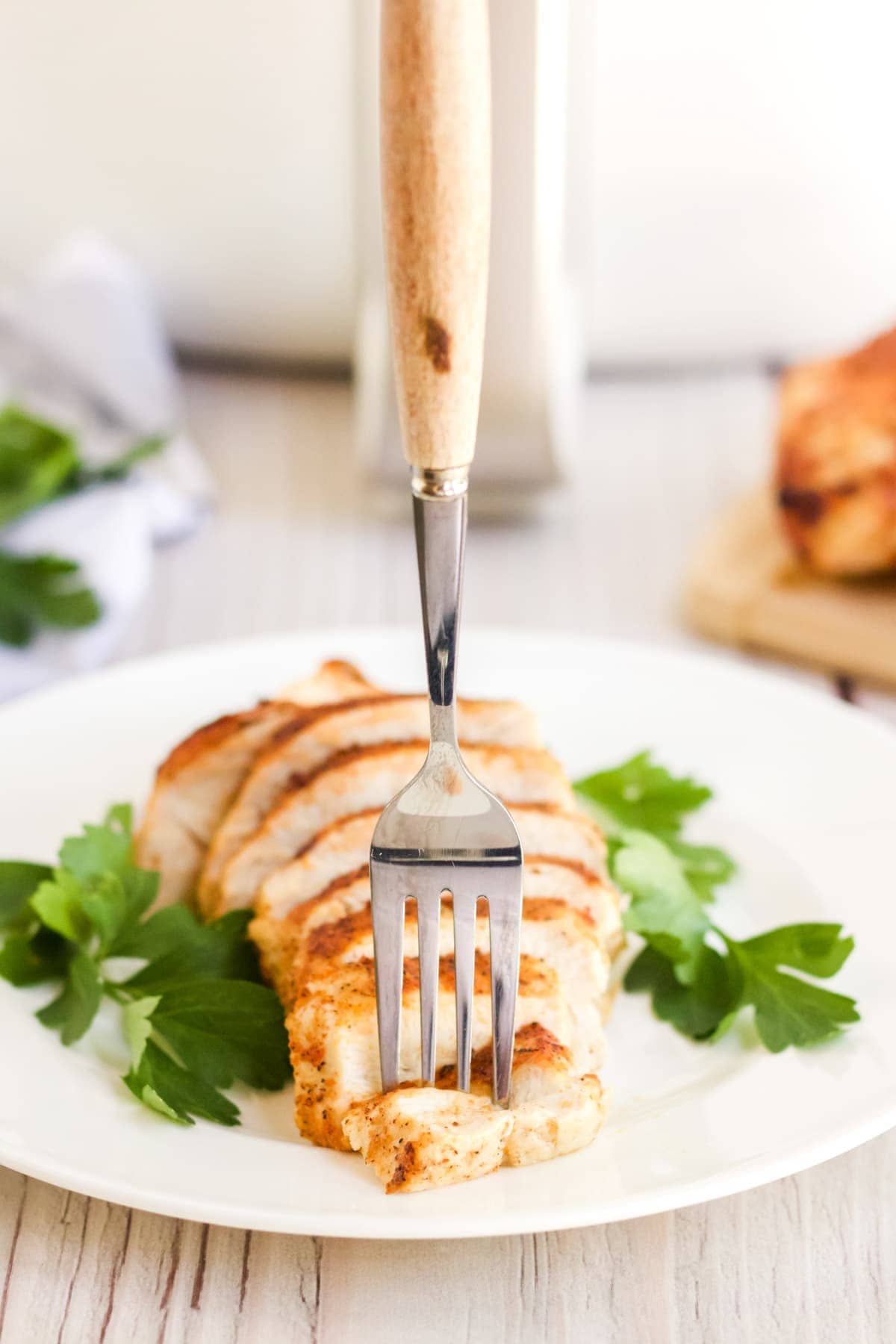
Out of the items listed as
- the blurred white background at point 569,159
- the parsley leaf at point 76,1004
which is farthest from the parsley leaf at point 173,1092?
the blurred white background at point 569,159

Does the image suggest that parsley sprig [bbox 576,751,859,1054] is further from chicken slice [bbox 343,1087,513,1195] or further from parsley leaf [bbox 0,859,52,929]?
parsley leaf [bbox 0,859,52,929]

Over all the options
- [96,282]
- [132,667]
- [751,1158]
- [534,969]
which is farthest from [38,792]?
[96,282]

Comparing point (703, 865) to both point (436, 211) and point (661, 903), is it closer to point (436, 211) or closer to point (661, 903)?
point (661, 903)

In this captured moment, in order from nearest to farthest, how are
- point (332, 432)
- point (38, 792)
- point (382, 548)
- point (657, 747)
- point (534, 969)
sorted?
point (534, 969) < point (38, 792) < point (657, 747) < point (382, 548) < point (332, 432)

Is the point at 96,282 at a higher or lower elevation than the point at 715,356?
higher

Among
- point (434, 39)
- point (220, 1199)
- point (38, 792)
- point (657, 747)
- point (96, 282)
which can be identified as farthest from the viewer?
point (96, 282)

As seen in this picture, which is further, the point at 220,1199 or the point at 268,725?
the point at 268,725

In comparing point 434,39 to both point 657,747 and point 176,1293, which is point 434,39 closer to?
point 176,1293

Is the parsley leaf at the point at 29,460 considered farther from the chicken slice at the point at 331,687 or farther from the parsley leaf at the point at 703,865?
the parsley leaf at the point at 703,865

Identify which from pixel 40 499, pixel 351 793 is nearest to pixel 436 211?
pixel 351 793
